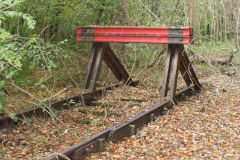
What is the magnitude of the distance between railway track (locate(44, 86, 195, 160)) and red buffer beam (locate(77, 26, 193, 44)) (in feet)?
4.69

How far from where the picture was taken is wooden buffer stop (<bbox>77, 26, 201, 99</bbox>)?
21.7ft

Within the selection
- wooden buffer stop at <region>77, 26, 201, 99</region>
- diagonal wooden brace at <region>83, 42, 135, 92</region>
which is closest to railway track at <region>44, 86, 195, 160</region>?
wooden buffer stop at <region>77, 26, 201, 99</region>

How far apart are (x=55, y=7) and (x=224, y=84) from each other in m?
5.96

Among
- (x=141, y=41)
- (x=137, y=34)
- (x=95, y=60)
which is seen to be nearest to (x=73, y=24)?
(x=95, y=60)

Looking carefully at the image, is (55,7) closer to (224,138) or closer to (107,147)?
(107,147)

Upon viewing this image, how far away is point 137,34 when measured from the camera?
22.7ft

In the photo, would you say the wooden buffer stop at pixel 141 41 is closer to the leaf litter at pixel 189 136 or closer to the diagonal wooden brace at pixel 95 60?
the diagonal wooden brace at pixel 95 60

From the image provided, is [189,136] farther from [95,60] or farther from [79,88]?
[95,60]

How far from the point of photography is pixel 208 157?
14.0ft

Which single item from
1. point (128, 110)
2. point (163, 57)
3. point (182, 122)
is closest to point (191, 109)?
point (182, 122)

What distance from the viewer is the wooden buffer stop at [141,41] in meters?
6.61

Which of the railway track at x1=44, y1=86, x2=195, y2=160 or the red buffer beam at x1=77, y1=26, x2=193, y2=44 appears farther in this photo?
the red buffer beam at x1=77, y1=26, x2=193, y2=44

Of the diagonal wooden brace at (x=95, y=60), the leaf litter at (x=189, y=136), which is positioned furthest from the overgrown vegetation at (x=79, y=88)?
the diagonal wooden brace at (x=95, y=60)

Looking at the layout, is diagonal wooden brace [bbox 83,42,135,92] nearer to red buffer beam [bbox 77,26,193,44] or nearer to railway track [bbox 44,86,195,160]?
red buffer beam [bbox 77,26,193,44]
